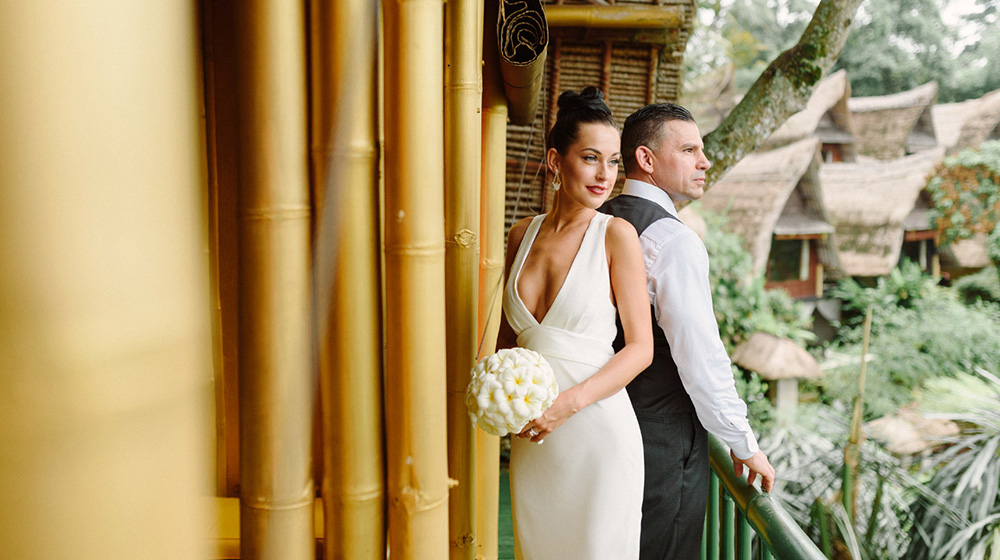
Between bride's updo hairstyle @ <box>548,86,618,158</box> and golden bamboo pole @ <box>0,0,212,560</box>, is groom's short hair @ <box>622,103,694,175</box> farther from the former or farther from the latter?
golden bamboo pole @ <box>0,0,212,560</box>

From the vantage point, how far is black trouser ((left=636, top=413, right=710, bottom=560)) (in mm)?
1643

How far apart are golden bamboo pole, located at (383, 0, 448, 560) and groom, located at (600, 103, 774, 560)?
0.70m

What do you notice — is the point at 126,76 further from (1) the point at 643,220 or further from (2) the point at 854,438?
(2) the point at 854,438

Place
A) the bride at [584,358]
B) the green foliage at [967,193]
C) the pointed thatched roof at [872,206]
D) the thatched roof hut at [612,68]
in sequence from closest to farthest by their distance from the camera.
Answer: the bride at [584,358] < the thatched roof hut at [612,68] < the green foliage at [967,193] < the pointed thatched roof at [872,206]

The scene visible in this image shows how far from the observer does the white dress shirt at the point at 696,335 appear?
1.53 metres

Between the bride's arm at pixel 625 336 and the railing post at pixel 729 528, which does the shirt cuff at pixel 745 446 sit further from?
the bride's arm at pixel 625 336

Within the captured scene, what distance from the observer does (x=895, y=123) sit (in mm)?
13344

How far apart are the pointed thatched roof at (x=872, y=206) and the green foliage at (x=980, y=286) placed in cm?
104

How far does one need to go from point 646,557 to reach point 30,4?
1.61 metres

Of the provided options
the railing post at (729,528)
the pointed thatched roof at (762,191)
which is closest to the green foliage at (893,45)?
the pointed thatched roof at (762,191)

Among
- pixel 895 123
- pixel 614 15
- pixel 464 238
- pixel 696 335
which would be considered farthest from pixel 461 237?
pixel 895 123

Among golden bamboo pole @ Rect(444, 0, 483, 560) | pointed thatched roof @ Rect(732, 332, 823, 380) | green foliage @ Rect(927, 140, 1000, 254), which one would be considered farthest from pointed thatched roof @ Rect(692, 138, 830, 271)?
golden bamboo pole @ Rect(444, 0, 483, 560)

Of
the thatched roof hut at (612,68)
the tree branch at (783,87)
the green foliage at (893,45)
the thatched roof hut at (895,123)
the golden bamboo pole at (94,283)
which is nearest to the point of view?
the golden bamboo pole at (94,283)

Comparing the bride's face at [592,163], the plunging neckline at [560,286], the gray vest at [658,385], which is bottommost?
the gray vest at [658,385]
